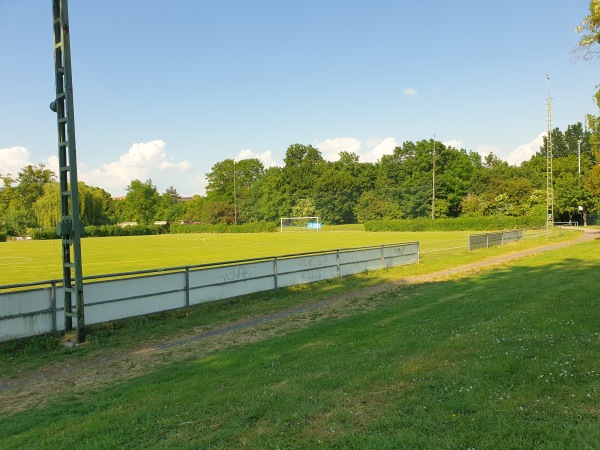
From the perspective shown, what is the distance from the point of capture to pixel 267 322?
10.9 m

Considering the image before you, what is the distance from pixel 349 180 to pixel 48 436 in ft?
339

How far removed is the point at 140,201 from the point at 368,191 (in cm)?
6280

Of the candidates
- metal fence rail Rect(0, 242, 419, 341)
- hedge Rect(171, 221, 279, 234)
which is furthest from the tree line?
metal fence rail Rect(0, 242, 419, 341)

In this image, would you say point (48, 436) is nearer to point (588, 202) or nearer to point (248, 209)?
point (588, 202)

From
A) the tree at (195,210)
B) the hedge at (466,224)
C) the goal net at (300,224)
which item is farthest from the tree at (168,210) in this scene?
the hedge at (466,224)

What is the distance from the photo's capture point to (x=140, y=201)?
122 m

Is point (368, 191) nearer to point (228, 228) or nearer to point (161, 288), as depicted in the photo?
point (228, 228)

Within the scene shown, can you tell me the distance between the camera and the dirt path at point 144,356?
6664 mm

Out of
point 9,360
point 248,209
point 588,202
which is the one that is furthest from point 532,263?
point 248,209

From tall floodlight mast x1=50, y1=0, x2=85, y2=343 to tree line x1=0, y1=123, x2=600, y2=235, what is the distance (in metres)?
75.8

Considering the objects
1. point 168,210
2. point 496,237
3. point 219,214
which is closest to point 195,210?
point 168,210

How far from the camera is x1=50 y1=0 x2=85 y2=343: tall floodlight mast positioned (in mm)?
9203

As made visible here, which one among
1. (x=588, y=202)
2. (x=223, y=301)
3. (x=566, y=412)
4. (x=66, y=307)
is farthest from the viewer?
(x=588, y=202)

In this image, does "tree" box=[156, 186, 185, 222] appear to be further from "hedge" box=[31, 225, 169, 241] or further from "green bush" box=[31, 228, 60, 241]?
"green bush" box=[31, 228, 60, 241]
